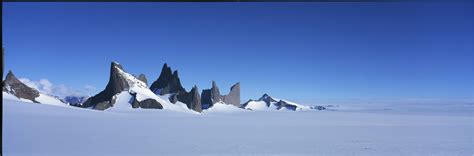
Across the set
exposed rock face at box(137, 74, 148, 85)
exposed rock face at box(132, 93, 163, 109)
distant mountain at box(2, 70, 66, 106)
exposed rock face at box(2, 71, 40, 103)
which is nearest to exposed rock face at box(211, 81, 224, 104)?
exposed rock face at box(137, 74, 148, 85)

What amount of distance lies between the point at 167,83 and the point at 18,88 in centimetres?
2291

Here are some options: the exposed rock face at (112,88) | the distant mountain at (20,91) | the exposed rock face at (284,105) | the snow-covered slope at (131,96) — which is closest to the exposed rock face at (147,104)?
the snow-covered slope at (131,96)

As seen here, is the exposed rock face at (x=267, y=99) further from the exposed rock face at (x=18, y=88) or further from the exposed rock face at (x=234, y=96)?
the exposed rock face at (x=18, y=88)

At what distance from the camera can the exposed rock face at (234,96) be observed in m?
61.6

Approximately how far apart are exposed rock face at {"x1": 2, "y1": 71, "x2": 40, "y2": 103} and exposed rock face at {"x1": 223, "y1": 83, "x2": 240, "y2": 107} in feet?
107

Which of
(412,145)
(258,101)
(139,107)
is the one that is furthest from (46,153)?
(258,101)

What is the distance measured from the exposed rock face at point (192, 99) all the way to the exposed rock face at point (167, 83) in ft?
6.58

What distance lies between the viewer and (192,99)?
4547 centimetres

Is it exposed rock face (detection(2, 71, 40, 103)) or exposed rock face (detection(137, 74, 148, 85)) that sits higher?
exposed rock face (detection(137, 74, 148, 85))

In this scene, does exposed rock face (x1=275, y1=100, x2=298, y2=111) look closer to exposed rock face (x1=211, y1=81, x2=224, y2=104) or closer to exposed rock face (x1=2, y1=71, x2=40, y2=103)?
exposed rock face (x1=211, y1=81, x2=224, y2=104)

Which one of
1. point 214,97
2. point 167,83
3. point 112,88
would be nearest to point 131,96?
point 112,88

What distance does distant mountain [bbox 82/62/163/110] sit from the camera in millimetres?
35781

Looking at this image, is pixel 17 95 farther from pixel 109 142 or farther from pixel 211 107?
pixel 211 107

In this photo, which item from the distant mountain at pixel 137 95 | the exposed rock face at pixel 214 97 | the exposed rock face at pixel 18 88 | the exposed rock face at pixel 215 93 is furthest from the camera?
the exposed rock face at pixel 215 93
